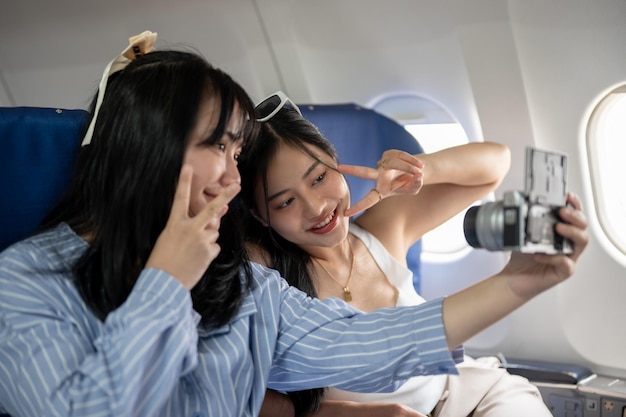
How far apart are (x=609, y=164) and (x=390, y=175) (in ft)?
2.90

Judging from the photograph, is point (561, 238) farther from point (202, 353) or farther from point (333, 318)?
point (202, 353)

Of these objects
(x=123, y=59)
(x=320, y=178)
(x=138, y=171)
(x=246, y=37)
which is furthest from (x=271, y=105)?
(x=246, y=37)

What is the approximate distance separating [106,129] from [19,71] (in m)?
2.24

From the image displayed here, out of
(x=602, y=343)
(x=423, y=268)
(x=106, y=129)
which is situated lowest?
(x=602, y=343)

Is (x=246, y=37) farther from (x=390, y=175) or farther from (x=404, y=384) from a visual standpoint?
(x=404, y=384)

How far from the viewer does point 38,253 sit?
4.70ft

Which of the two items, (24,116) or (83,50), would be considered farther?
(83,50)

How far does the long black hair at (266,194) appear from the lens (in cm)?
202

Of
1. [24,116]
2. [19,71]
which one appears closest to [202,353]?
[24,116]

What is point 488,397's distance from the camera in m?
2.25

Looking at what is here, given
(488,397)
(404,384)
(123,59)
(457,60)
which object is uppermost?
(123,59)

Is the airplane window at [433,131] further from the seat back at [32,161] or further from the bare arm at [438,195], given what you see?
the seat back at [32,161]

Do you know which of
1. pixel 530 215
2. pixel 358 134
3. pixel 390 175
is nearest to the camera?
pixel 530 215

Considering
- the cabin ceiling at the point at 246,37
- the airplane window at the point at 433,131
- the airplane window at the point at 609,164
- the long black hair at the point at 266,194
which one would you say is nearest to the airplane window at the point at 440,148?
the airplane window at the point at 433,131
